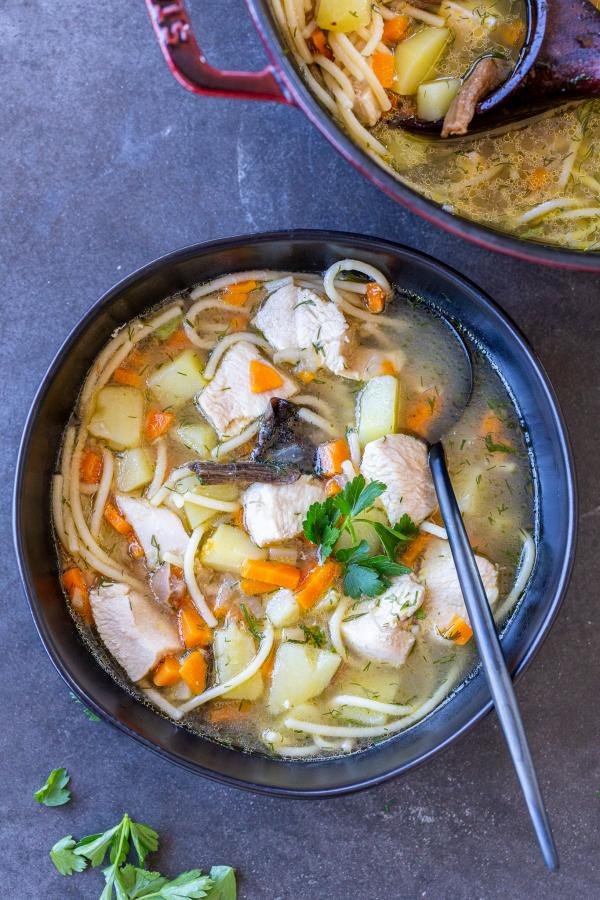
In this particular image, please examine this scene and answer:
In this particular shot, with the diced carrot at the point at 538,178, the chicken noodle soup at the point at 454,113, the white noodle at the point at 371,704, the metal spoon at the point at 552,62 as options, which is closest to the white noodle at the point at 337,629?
the white noodle at the point at 371,704

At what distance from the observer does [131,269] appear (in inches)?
128

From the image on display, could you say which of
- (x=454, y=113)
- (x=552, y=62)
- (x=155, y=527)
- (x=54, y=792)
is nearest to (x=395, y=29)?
(x=454, y=113)

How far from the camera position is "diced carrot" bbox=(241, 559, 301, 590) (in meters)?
3.05

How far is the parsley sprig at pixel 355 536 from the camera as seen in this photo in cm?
295

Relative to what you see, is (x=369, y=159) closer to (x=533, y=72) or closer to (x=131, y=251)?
(x=533, y=72)

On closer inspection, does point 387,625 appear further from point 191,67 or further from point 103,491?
point 191,67

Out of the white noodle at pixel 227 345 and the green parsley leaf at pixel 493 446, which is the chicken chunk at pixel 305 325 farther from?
the green parsley leaf at pixel 493 446

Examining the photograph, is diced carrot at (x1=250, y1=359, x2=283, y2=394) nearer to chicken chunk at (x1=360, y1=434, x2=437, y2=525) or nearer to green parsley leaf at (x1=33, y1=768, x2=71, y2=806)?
chicken chunk at (x1=360, y1=434, x2=437, y2=525)

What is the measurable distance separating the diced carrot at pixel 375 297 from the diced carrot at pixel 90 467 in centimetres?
116

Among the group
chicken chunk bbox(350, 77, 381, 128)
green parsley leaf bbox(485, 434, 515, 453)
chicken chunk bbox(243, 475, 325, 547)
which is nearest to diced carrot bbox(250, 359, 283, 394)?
chicken chunk bbox(243, 475, 325, 547)

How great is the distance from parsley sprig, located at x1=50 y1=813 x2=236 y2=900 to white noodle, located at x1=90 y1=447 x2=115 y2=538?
1106mm

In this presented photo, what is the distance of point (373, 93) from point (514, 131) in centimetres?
52

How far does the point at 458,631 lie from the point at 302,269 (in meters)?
1.46

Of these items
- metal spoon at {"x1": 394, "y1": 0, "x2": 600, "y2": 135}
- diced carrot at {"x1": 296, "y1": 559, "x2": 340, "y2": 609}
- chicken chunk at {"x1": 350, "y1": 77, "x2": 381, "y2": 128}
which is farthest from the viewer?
diced carrot at {"x1": 296, "y1": 559, "x2": 340, "y2": 609}
